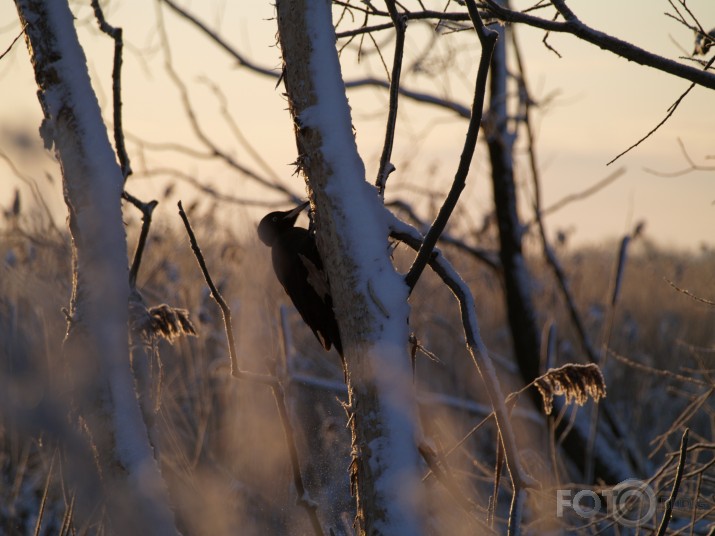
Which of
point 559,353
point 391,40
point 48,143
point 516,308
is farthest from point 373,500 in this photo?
point 559,353

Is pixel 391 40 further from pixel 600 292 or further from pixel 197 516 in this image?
pixel 600 292

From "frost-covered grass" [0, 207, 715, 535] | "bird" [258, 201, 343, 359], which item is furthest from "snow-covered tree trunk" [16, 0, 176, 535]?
"bird" [258, 201, 343, 359]

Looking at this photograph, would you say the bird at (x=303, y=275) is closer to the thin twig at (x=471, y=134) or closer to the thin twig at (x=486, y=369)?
the thin twig at (x=486, y=369)

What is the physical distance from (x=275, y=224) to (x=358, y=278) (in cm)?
120

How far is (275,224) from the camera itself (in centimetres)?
239

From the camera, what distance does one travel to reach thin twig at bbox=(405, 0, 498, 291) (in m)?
1.15

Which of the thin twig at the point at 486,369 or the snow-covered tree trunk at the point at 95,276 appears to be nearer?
the thin twig at the point at 486,369

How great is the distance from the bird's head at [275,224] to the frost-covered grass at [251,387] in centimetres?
34

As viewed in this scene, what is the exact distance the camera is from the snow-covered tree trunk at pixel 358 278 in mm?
1181

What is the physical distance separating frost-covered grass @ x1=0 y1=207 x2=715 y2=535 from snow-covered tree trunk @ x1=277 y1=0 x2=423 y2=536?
10 centimetres

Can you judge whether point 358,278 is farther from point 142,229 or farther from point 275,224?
point 275,224

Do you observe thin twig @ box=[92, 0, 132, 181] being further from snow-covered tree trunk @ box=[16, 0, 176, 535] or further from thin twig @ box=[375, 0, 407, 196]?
thin twig @ box=[375, 0, 407, 196]

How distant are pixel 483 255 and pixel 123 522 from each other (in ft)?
10.8

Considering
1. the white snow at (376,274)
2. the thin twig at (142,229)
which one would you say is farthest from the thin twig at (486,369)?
the thin twig at (142,229)
